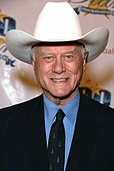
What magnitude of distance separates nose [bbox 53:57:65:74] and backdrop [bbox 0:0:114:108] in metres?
0.78

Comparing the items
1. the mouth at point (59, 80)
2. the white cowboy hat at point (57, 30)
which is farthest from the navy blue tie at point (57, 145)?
the white cowboy hat at point (57, 30)

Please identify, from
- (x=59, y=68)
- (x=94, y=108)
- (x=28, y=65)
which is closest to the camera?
(x=59, y=68)

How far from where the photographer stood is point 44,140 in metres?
1.38

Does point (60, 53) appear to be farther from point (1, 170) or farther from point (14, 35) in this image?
point (1, 170)

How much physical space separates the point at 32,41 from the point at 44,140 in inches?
12.1

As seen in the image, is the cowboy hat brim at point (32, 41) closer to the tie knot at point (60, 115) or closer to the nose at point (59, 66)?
the nose at point (59, 66)

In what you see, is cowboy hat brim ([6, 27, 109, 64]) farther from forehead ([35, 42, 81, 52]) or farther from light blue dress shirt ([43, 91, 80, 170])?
light blue dress shirt ([43, 91, 80, 170])

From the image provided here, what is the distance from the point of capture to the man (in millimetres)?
1351

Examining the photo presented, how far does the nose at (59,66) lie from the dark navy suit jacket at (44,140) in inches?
6.5

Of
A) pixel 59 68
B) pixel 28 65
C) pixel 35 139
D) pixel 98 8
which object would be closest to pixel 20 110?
pixel 35 139

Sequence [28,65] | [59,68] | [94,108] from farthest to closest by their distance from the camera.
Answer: [28,65], [94,108], [59,68]

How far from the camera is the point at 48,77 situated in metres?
1.36

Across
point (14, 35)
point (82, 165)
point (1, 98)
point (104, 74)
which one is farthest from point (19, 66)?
point (82, 165)

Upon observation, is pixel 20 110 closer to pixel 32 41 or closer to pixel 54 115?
pixel 54 115
